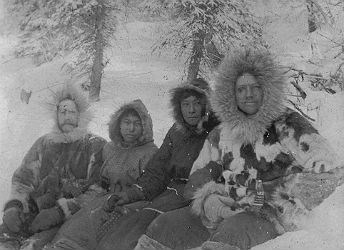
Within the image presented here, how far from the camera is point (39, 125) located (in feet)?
31.3

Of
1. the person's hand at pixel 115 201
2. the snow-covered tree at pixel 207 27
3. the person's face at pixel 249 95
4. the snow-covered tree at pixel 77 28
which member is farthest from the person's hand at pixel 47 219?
the snow-covered tree at pixel 77 28

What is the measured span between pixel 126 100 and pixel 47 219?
6.92 m

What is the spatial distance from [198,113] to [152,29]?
41.8 feet

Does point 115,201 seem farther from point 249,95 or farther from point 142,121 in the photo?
point 249,95

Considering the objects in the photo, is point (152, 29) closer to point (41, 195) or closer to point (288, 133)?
point (41, 195)

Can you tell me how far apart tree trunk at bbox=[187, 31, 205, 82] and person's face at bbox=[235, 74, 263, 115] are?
6.77 meters

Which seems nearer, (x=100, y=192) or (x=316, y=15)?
(x=100, y=192)

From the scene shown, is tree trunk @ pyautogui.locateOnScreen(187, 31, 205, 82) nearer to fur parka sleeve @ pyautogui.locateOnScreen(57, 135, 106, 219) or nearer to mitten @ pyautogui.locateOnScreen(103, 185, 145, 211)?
fur parka sleeve @ pyautogui.locateOnScreen(57, 135, 106, 219)

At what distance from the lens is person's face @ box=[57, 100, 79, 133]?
14.8 feet

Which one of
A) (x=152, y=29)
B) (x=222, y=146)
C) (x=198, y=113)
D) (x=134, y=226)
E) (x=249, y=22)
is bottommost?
(x=134, y=226)

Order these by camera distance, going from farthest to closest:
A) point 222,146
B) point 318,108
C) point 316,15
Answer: point 316,15 → point 318,108 → point 222,146

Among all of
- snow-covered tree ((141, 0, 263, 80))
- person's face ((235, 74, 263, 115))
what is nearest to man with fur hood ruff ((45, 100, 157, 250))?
person's face ((235, 74, 263, 115))

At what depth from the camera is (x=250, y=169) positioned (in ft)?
9.93

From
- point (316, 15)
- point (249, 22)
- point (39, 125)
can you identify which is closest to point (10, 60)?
point (39, 125)
